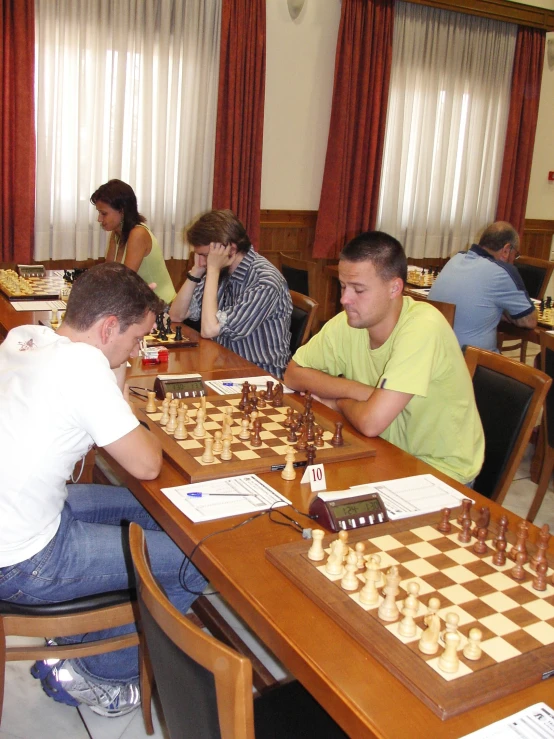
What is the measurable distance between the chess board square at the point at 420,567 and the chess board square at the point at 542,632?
0.69 feet

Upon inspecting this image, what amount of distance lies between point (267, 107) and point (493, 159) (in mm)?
2522

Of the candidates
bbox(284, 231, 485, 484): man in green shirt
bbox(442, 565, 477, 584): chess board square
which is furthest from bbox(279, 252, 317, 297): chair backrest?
bbox(442, 565, 477, 584): chess board square

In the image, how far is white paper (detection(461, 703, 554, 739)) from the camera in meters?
0.99

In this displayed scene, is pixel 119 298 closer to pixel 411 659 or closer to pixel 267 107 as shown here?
pixel 411 659

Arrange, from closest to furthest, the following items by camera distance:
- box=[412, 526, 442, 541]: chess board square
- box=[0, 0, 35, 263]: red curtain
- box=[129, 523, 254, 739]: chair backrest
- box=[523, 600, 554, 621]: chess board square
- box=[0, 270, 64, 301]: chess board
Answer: box=[129, 523, 254, 739]: chair backrest → box=[523, 600, 554, 621]: chess board square → box=[412, 526, 442, 541]: chess board square → box=[0, 270, 64, 301]: chess board → box=[0, 0, 35, 263]: red curtain

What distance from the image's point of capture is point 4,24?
15.3 feet

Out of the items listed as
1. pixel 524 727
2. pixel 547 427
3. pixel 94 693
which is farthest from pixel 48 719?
pixel 547 427

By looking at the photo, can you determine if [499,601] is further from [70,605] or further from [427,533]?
[70,605]

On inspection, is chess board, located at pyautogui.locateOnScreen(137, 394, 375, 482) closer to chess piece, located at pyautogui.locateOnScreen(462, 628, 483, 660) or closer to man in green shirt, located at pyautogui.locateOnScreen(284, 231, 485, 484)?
man in green shirt, located at pyautogui.locateOnScreen(284, 231, 485, 484)

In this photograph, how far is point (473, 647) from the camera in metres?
1.11

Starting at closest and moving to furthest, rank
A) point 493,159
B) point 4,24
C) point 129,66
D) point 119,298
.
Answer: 1. point 119,298
2. point 4,24
3. point 129,66
4. point 493,159

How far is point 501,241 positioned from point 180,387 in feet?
8.37

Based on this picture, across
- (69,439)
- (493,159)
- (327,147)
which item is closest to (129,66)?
(327,147)

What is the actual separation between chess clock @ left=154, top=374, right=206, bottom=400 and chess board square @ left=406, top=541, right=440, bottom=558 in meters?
1.02
